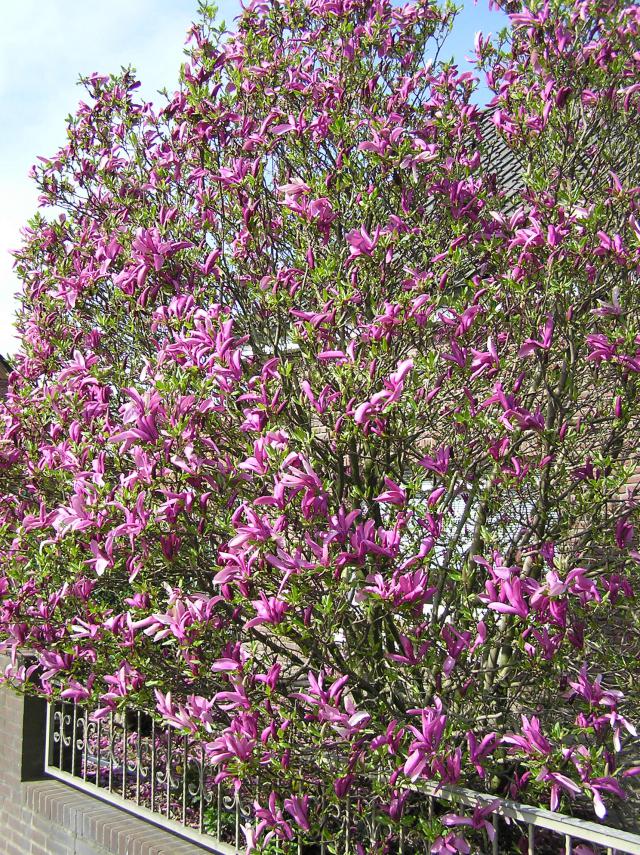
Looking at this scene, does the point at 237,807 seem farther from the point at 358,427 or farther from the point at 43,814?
the point at 43,814

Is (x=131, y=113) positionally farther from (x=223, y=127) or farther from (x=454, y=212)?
(x=454, y=212)

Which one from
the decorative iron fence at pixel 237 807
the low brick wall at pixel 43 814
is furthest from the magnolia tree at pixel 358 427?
the low brick wall at pixel 43 814

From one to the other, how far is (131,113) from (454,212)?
9.06 feet

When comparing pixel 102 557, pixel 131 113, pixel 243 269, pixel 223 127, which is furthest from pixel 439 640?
pixel 131 113

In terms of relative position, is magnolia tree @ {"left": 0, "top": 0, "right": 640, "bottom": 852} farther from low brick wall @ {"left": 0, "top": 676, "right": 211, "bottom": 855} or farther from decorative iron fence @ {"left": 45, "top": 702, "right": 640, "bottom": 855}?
low brick wall @ {"left": 0, "top": 676, "right": 211, "bottom": 855}

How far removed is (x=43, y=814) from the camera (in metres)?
5.88

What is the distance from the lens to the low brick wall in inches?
195

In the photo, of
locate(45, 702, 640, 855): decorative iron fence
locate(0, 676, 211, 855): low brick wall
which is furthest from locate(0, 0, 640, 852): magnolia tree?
locate(0, 676, 211, 855): low brick wall

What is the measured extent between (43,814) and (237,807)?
2.55 m

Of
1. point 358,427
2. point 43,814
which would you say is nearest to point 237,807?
point 358,427

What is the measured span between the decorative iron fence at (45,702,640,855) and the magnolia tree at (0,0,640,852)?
0.11 meters

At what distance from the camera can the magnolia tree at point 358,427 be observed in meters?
3.31

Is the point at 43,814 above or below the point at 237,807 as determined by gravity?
below

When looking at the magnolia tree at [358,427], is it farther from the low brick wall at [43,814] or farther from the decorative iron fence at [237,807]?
the low brick wall at [43,814]
